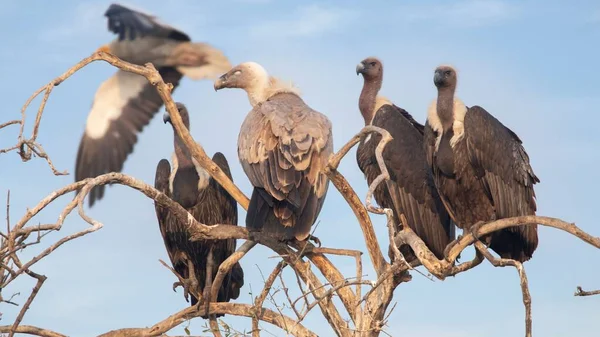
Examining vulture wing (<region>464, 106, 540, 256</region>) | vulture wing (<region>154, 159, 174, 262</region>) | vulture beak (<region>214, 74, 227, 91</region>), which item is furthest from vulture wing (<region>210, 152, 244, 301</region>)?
vulture wing (<region>464, 106, 540, 256</region>)

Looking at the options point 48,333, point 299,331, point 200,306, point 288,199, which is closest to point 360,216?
point 288,199

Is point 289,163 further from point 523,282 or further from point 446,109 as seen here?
point 523,282

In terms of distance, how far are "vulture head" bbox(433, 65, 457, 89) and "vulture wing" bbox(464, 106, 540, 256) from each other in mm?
497

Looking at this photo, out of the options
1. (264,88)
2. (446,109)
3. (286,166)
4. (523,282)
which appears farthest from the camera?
(264,88)

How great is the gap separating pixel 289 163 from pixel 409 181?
147 centimetres

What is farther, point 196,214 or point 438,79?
point 196,214

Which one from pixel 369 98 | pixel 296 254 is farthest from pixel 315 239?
pixel 369 98

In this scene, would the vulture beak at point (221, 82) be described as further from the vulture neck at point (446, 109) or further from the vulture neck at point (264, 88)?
the vulture neck at point (446, 109)

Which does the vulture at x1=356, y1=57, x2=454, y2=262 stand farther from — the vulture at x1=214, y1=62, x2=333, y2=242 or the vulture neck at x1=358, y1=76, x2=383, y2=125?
the vulture at x1=214, y1=62, x2=333, y2=242

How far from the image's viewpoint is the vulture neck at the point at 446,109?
7559 millimetres

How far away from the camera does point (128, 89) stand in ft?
32.0

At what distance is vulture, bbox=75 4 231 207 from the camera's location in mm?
8578

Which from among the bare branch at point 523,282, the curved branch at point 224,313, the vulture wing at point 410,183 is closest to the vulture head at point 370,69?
the vulture wing at point 410,183

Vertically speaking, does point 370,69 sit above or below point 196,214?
above
